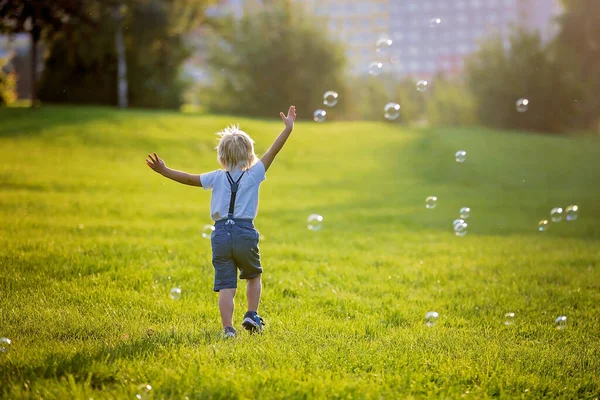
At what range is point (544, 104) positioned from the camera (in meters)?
36.4

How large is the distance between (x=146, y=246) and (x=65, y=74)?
28.7 metres

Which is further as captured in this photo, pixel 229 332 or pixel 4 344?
pixel 229 332

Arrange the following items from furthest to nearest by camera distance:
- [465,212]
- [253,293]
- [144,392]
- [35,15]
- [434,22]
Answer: [35,15] → [434,22] → [465,212] → [253,293] → [144,392]

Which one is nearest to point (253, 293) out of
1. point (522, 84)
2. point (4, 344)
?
point (4, 344)

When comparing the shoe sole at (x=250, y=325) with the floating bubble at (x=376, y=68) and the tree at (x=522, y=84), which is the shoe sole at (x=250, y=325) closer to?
the floating bubble at (x=376, y=68)

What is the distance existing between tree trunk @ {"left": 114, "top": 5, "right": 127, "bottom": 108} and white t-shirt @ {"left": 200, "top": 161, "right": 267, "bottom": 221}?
93.0 feet

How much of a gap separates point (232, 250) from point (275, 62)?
33560 mm

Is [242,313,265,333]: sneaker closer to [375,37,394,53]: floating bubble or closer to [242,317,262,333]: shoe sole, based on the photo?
[242,317,262,333]: shoe sole

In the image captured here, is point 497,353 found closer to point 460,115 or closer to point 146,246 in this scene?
point 146,246

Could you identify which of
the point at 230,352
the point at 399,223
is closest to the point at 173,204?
the point at 399,223

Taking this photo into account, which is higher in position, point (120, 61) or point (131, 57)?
point (131, 57)

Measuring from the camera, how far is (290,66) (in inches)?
1460

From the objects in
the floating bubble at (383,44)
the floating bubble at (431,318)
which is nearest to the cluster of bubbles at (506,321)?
the floating bubble at (431,318)

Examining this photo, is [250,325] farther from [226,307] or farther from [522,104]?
[522,104]
